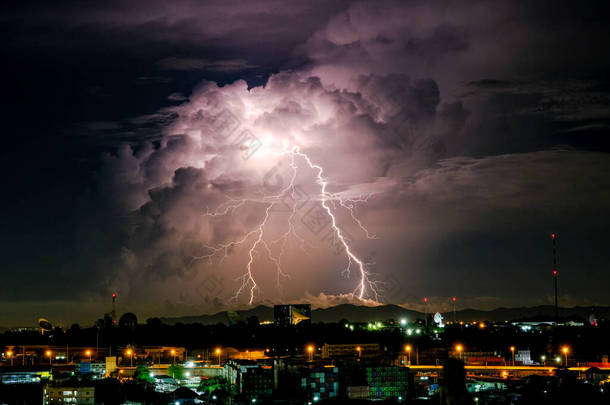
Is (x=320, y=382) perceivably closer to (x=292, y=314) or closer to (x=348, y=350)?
(x=348, y=350)

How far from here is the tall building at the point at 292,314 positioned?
340 feet

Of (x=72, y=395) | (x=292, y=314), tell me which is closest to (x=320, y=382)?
(x=72, y=395)

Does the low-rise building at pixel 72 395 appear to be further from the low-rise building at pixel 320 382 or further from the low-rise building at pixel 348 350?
the low-rise building at pixel 348 350

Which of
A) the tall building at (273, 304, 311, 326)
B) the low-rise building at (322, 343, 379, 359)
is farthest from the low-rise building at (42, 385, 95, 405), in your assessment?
the tall building at (273, 304, 311, 326)

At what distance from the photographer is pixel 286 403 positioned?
123ft

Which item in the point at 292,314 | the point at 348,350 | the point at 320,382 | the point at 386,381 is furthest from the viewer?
the point at 292,314

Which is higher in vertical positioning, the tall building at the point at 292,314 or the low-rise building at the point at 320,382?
the tall building at the point at 292,314

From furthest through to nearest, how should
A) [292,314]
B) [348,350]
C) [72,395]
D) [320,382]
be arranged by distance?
[292,314], [348,350], [320,382], [72,395]

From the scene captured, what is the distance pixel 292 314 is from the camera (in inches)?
4109

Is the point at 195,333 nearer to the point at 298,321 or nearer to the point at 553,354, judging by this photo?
the point at 298,321

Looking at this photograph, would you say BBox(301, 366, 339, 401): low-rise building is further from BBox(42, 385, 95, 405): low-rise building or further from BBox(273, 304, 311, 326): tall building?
BBox(273, 304, 311, 326): tall building

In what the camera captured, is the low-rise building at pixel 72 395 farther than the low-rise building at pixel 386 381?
No

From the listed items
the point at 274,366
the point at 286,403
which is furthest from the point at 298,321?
the point at 286,403

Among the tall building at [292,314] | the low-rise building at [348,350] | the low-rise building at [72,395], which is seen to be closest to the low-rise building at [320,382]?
the low-rise building at [72,395]
